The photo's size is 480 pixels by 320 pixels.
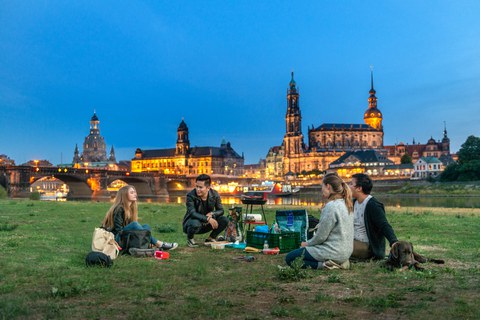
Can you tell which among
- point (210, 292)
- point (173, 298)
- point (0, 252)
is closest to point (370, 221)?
point (210, 292)

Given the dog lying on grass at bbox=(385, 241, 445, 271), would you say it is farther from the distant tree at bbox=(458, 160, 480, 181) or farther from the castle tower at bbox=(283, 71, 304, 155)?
the castle tower at bbox=(283, 71, 304, 155)

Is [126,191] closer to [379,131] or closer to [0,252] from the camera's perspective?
[0,252]

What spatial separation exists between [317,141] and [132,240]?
177m

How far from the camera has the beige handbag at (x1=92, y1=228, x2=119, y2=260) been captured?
391 inches

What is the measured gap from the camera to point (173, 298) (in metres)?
6.92

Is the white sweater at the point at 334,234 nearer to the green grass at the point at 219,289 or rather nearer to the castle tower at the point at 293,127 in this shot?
the green grass at the point at 219,289

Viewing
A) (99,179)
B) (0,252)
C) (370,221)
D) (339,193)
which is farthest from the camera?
(99,179)

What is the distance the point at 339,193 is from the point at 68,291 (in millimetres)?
5023

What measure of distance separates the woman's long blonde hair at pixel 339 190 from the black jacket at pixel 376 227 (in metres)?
0.75

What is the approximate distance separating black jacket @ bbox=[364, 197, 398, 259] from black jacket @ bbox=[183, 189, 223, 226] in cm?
429

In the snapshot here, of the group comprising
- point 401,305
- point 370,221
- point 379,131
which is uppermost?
point 379,131

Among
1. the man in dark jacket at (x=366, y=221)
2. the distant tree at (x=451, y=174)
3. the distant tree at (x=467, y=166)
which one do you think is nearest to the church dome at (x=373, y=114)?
the distant tree at (x=467, y=166)

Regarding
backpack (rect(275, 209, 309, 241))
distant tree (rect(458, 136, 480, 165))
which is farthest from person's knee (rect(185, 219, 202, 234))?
distant tree (rect(458, 136, 480, 165))

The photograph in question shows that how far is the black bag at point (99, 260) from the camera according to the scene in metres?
9.27
